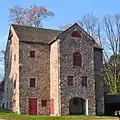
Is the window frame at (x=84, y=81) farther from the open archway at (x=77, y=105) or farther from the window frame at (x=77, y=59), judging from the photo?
the open archway at (x=77, y=105)

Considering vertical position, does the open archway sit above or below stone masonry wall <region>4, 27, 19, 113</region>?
below

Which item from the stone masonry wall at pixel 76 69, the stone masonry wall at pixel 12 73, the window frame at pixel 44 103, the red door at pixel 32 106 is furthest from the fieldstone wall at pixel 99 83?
the stone masonry wall at pixel 12 73

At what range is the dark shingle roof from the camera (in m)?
48.0

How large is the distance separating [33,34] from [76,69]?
8.44 metres

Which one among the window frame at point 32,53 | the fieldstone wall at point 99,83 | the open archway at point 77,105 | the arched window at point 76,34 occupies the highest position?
the arched window at point 76,34

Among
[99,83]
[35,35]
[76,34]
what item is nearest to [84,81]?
[99,83]

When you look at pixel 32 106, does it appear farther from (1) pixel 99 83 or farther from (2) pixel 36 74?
(1) pixel 99 83

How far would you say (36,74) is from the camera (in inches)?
1861

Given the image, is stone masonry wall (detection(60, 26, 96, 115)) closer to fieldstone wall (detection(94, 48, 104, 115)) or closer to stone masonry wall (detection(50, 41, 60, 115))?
stone masonry wall (detection(50, 41, 60, 115))

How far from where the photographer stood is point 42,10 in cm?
A: 6412

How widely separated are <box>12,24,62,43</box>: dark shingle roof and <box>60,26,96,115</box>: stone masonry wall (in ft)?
13.3

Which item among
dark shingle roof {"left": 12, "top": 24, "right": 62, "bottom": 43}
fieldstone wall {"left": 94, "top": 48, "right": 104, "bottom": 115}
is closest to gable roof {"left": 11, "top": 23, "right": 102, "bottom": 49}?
dark shingle roof {"left": 12, "top": 24, "right": 62, "bottom": 43}

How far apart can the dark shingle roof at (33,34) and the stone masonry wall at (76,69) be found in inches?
160

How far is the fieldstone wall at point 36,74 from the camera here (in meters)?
45.8
